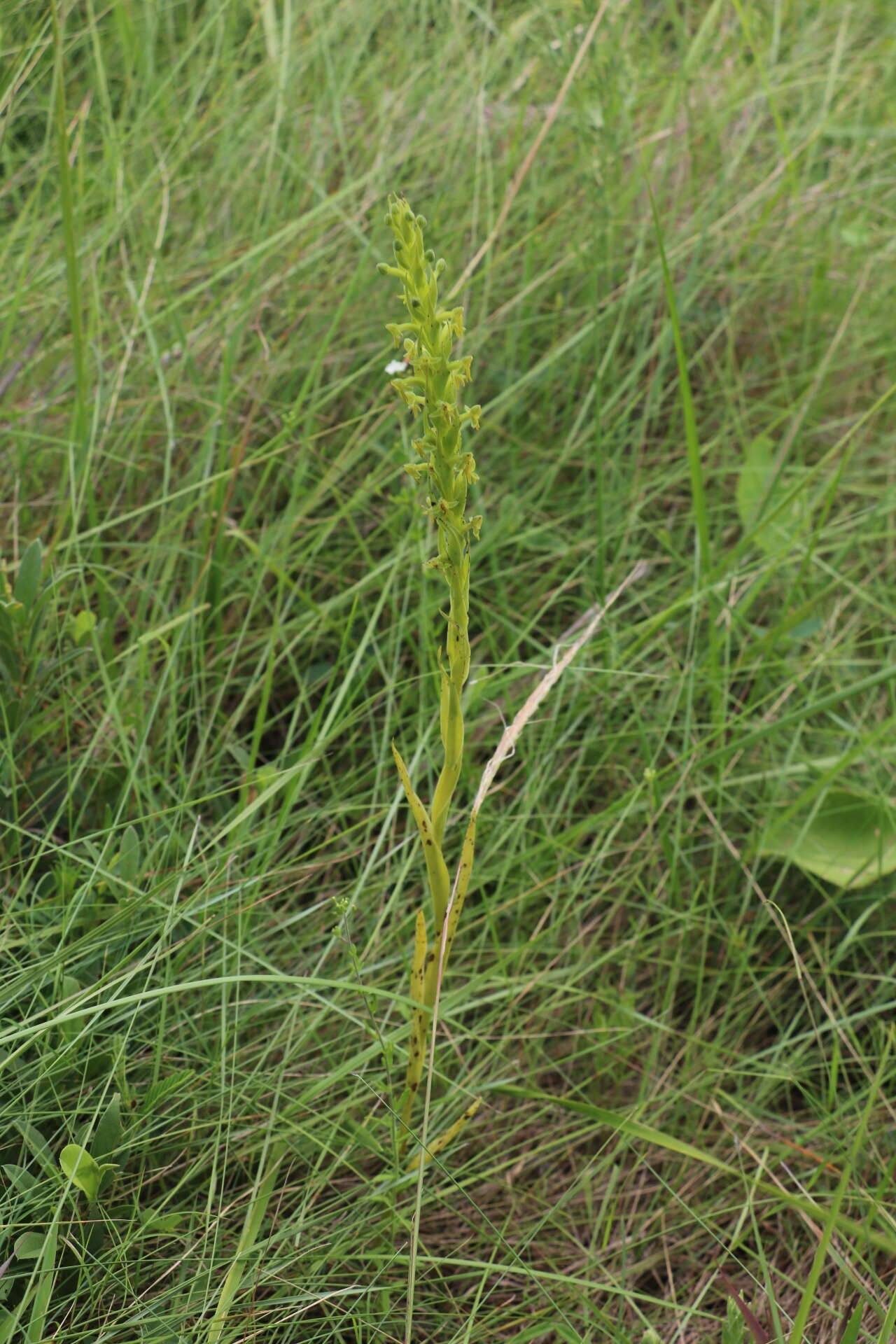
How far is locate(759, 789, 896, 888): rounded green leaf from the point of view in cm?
157

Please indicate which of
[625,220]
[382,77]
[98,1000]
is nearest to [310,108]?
[382,77]

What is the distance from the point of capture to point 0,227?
2129 millimetres

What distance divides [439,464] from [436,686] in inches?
27.6

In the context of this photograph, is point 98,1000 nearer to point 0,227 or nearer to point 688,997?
point 688,997

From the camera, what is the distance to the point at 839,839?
1.63m

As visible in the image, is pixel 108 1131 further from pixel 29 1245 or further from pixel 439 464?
pixel 439 464

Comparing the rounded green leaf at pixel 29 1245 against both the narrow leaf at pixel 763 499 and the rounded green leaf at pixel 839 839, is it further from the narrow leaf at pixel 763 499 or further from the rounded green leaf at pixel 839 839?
the narrow leaf at pixel 763 499

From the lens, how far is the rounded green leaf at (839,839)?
157cm

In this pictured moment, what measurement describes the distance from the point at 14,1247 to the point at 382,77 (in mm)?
2541

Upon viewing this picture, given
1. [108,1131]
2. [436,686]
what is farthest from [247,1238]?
[436,686]

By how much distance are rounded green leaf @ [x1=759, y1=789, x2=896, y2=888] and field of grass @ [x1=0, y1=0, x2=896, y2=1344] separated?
0.04 m

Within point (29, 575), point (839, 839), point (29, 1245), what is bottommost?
point (839, 839)

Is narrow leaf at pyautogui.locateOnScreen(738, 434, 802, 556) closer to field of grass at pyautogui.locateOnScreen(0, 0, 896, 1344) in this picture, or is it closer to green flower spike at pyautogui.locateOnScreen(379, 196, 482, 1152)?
field of grass at pyautogui.locateOnScreen(0, 0, 896, 1344)

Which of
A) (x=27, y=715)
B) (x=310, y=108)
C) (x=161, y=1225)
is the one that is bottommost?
(x=161, y=1225)
